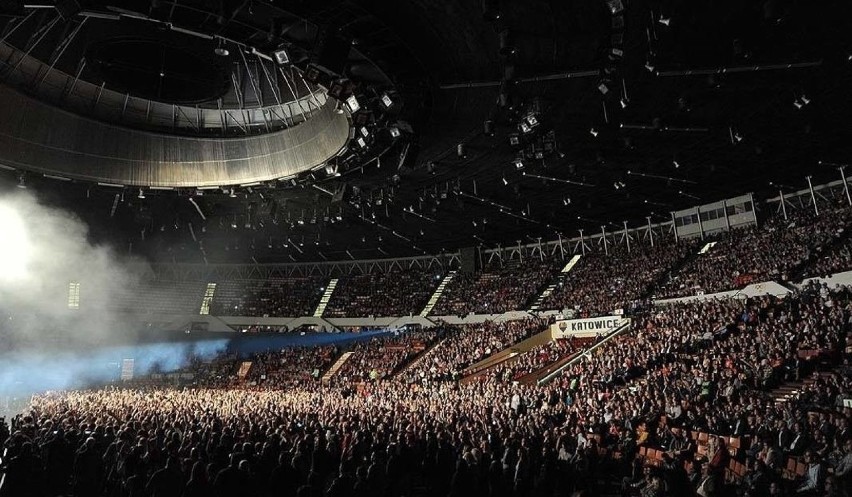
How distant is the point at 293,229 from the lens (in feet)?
106

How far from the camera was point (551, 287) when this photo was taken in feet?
119

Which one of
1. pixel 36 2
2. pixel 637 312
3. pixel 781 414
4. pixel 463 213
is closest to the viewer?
pixel 36 2

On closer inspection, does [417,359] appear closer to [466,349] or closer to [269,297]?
[466,349]

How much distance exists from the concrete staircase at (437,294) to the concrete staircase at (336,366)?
23.8ft

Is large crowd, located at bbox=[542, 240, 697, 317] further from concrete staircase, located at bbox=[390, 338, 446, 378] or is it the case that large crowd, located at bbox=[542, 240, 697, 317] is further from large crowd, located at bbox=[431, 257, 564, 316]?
concrete staircase, located at bbox=[390, 338, 446, 378]

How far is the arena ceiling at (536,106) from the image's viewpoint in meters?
11.2

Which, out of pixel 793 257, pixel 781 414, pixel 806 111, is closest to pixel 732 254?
pixel 793 257

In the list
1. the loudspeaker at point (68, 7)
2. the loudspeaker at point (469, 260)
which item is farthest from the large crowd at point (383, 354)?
the loudspeaker at point (68, 7)

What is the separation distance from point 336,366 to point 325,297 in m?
10.6

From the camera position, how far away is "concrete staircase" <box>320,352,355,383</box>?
31934 mm

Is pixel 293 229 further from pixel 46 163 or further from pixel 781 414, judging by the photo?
pixel 781 414

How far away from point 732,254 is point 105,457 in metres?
29.0

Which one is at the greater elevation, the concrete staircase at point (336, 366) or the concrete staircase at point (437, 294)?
the concrete staircase at point (437, 294)

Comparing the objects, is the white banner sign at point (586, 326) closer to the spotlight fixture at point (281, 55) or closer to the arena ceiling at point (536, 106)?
the arena ceiling at point (536, 106)
